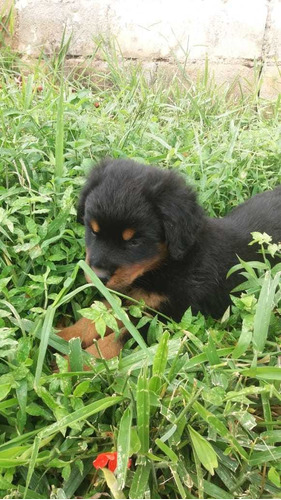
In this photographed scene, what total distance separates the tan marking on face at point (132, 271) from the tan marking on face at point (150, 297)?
112 mm

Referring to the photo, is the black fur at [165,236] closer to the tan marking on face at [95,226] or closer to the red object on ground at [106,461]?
the tan marking on face at [95,226]

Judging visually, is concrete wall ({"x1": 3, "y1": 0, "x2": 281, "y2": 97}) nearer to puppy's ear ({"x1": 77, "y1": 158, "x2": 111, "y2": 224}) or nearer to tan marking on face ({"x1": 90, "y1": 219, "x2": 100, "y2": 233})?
puppy's ear ({"x1": 77, "y1": 158, "x2": 111, "y2": 224})

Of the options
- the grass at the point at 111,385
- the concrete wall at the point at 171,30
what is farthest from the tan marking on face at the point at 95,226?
the concrete wall at the point at 171,30

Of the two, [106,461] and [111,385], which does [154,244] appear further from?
[106,461]

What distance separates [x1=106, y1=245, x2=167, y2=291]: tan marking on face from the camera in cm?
231

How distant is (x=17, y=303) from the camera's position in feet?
7.45

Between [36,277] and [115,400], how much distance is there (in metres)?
0.70

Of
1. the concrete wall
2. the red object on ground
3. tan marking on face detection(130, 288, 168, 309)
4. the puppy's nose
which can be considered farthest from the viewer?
the concrete wall

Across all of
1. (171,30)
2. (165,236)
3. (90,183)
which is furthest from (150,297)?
(171,30)

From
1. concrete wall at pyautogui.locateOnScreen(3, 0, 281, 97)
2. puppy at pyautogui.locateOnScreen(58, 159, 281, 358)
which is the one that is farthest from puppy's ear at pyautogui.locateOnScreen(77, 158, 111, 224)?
concrete wall at pyautogui.locateOnScreen(3, 0, 281, 97)

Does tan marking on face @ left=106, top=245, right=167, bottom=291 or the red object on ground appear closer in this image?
the red object on ground

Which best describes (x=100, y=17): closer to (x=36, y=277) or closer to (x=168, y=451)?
(x=36, y=277)

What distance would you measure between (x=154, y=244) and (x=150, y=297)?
0.91ft

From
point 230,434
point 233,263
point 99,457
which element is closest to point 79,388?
point 99,457
